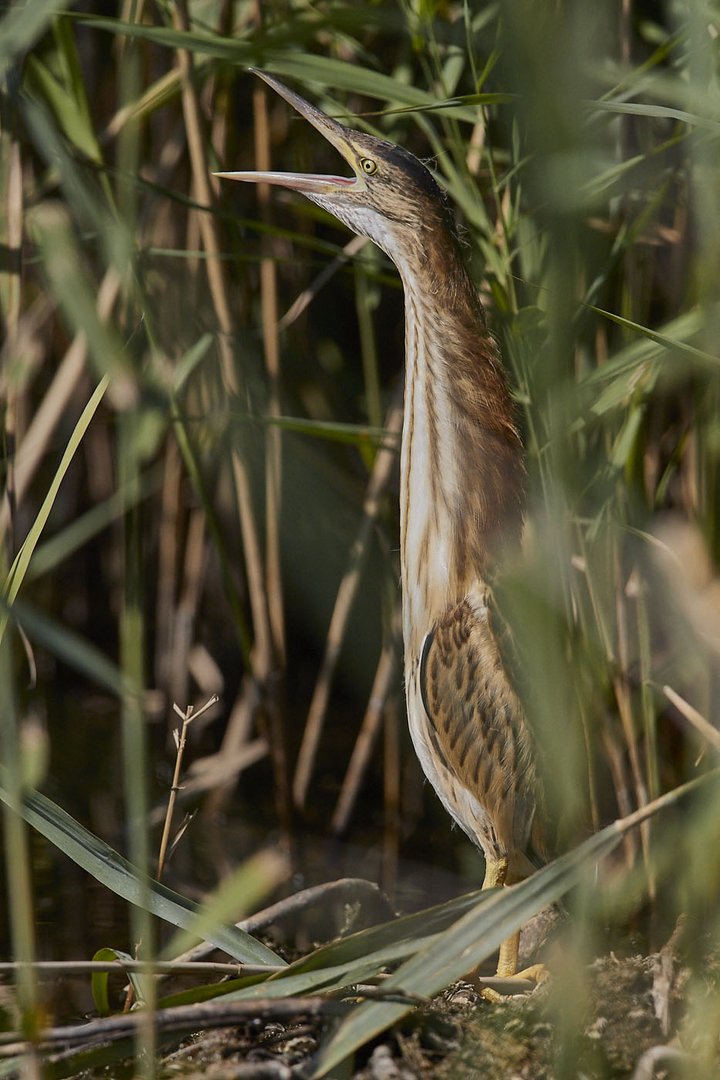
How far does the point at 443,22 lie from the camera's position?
2.25 m

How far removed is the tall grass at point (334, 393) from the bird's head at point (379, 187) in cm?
8

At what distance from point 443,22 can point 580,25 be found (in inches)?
67.6

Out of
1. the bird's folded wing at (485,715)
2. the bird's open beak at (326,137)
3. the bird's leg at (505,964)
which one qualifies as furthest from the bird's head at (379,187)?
the bird's leg at (505,964)

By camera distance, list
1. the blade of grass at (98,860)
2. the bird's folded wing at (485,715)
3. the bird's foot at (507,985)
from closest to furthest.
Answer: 1. the blade of grass at (98,860)
2. the bird's foot at (507,985)
3. the bird's folded wing at (485,715)

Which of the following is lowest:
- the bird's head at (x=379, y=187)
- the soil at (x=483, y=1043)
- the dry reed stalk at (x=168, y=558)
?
the soil at (x=483, y=1043)

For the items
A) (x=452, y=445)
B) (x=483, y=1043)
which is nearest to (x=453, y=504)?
(x=452, y=445)

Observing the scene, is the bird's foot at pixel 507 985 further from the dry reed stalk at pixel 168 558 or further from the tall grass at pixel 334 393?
the dry reed stalk at pixel 168 558

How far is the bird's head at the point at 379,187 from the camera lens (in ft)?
6.15

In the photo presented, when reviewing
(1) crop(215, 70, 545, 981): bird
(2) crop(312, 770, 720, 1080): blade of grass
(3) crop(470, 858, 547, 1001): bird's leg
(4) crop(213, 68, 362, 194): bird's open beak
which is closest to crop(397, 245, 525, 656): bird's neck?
(1) crop(215, 70, 545, 981): bird

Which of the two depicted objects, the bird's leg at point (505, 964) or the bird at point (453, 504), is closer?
the bird's leg at point (505, 964)

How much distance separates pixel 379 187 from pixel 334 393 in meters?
0.95

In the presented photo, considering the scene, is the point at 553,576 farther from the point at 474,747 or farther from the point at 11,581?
the point at 474,747

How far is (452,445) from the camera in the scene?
6.26 feet

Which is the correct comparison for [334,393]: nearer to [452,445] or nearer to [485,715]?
[452,445]
